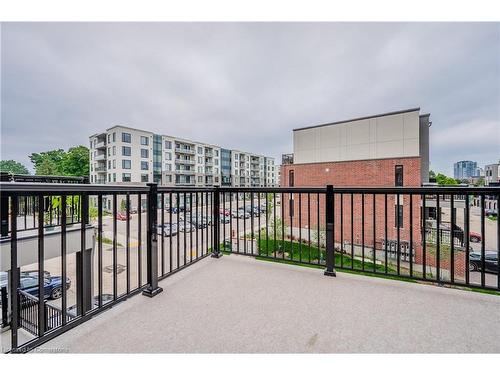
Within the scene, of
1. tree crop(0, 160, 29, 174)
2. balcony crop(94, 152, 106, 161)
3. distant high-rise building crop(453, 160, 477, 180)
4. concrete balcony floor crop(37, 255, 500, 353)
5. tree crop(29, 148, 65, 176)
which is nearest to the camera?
concrete balcony floor crop(37, 255, 500, 353)

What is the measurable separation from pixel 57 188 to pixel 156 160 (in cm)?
2774

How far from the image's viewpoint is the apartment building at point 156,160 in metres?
23.0

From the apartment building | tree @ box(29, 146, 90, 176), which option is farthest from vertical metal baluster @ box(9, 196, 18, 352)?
tree @ box(29, 146, 90, 176)

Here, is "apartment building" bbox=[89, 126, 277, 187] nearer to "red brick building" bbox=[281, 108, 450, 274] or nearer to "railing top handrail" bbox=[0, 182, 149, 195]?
"red brick building" bbox=[281, 108, 450, 274]

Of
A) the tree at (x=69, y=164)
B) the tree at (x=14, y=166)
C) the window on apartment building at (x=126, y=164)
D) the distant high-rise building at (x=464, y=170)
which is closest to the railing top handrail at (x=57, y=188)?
the window on apartment building at (x=126, y=164)

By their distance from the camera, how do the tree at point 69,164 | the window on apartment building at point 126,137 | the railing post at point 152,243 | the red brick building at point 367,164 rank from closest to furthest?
the railing post at point 152,243
the red brick building at point 367,164
the window on apartment building at point 126,137
the tree at point 69,164

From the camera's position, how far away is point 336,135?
565 inches

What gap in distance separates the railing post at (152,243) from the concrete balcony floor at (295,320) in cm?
9

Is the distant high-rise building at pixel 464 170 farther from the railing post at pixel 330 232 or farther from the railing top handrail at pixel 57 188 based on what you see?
the railing top handrail at pixel 57 188

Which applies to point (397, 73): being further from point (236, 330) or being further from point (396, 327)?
point (236, 330)

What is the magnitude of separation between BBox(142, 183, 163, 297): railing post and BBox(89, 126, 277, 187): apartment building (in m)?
17.9

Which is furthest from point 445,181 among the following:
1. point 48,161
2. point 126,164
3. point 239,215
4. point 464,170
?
point 48,161

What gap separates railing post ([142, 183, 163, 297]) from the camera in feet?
5.46
